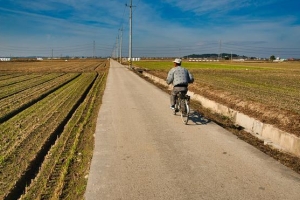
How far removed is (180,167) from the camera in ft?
17.4

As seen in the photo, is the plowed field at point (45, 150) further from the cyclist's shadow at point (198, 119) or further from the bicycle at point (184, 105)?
the cyclist's shadow at point (198, 119)

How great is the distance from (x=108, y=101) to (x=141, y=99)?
1.68 metres

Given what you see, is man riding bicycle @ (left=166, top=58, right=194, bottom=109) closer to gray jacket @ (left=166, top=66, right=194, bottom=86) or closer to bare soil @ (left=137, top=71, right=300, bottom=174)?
gray jacket @ (left=166, top=66, right=194, bottom=86)

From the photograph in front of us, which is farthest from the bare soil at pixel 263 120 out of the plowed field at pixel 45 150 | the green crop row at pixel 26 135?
the green crop row at pixel 26 135

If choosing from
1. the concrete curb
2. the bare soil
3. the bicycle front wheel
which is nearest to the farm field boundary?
the concrete curb

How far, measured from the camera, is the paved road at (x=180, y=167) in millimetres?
4316

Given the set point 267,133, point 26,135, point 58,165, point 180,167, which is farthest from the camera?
point 26,135

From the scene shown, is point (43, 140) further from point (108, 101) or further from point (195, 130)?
point (108, 101)

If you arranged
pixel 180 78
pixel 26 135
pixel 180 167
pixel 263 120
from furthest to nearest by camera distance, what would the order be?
pixel 263 120 < pixel 180 78 < pixel 26 135 < pixel 180 167

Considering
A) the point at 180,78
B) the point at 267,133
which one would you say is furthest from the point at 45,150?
the point at 267,133

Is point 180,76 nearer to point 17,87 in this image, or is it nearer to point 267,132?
point 267,132

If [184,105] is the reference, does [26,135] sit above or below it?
below

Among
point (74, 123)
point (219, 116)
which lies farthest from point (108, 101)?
point (219, 116)

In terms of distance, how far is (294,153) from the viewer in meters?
6.21
